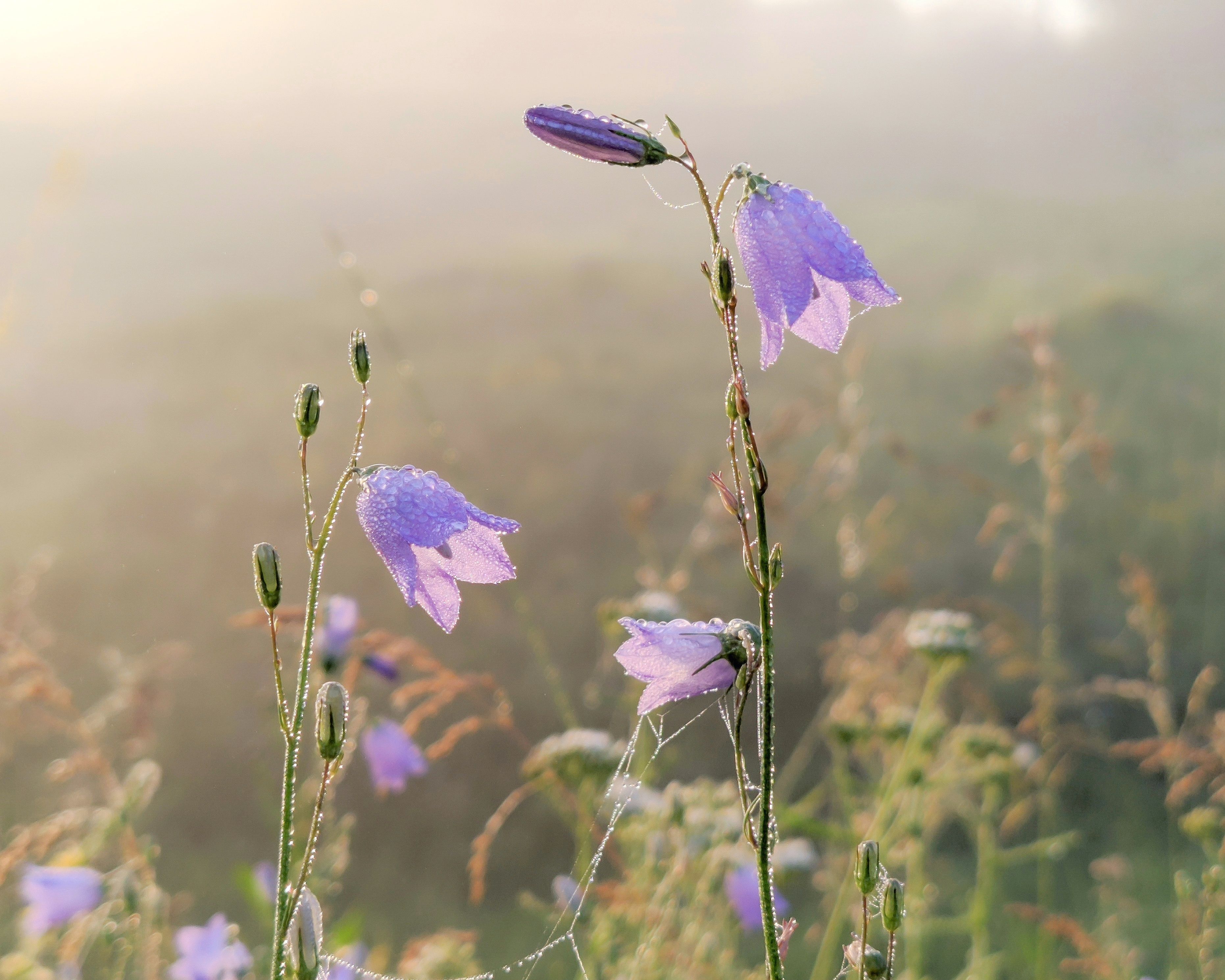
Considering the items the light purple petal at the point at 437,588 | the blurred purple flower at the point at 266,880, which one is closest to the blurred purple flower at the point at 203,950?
the blurred purple flower at the point at 266,880

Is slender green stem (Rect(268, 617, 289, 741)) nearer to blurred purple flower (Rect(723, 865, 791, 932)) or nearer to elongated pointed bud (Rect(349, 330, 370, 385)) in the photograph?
elongated pointed bud (Rect(349, 330, 370, 385))

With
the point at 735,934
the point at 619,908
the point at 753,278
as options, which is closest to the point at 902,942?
the point at 735,934

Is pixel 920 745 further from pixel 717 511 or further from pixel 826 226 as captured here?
pixel 826 226

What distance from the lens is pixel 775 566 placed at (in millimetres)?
586

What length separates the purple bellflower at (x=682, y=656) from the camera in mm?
679

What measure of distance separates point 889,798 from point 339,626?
851 millimetres

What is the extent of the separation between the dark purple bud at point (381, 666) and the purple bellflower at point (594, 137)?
3.19 ft

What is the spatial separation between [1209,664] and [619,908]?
61.3 inches

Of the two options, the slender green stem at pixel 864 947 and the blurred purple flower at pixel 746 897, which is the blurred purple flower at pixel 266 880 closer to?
the blurred purple flower at pixel 746 897

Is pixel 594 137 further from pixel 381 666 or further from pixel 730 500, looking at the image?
pixel 381 666

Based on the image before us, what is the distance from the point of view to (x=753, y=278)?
2.48 ft

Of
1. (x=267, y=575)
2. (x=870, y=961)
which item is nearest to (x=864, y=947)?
(x=870, y=961)

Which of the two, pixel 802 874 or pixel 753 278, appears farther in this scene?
pixel 802 874

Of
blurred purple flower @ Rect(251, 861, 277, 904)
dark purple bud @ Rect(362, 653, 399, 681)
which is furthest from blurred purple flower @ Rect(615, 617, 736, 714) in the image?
blurred purple flower @ Rect(251, 861, 277, 904)
